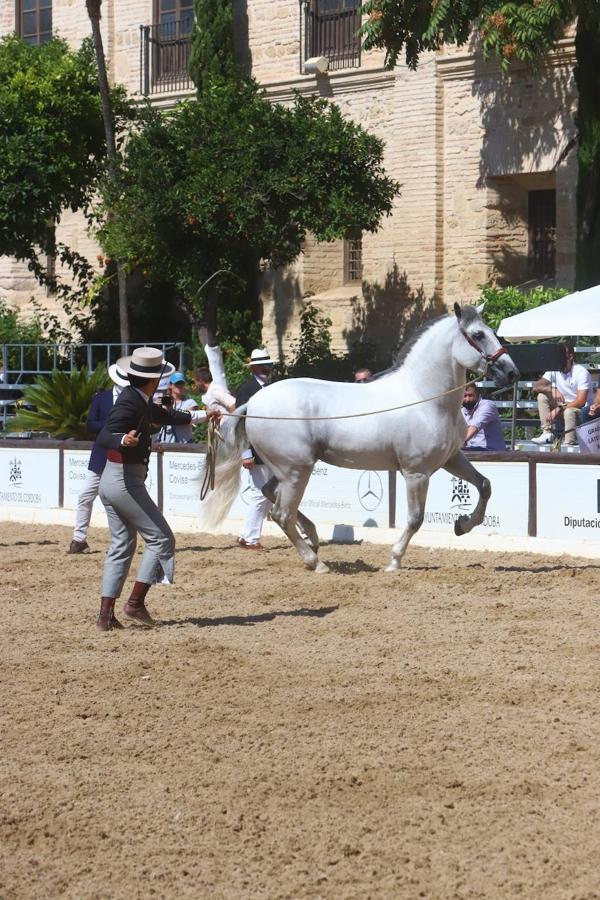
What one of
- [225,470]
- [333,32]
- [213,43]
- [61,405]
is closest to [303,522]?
[225,470]

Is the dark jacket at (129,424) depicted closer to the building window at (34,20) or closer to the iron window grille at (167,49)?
the iron window grille at (167,49)

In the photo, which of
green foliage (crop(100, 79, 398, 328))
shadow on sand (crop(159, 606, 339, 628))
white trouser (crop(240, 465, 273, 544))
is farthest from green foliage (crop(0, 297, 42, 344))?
shadow on sand (crop(159, 606, 339, 628))

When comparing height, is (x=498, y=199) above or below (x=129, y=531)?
above

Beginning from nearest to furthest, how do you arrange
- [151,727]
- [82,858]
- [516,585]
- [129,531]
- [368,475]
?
[82,858], [151,727], [129,531], [516,585], [368,475]

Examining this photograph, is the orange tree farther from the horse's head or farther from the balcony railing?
the horse's head

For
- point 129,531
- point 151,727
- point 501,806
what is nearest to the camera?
point 501,806

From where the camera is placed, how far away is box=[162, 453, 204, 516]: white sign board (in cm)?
1759

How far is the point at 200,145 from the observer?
25.8m

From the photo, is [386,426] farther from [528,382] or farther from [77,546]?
[528,382]

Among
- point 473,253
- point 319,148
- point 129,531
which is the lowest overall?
point 129,531

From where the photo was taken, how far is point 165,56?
103 feet

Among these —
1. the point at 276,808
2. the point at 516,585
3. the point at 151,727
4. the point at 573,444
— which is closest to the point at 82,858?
the point at 276,808

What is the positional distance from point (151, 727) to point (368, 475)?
8.68 m

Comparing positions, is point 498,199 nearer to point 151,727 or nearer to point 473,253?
point 473,253
